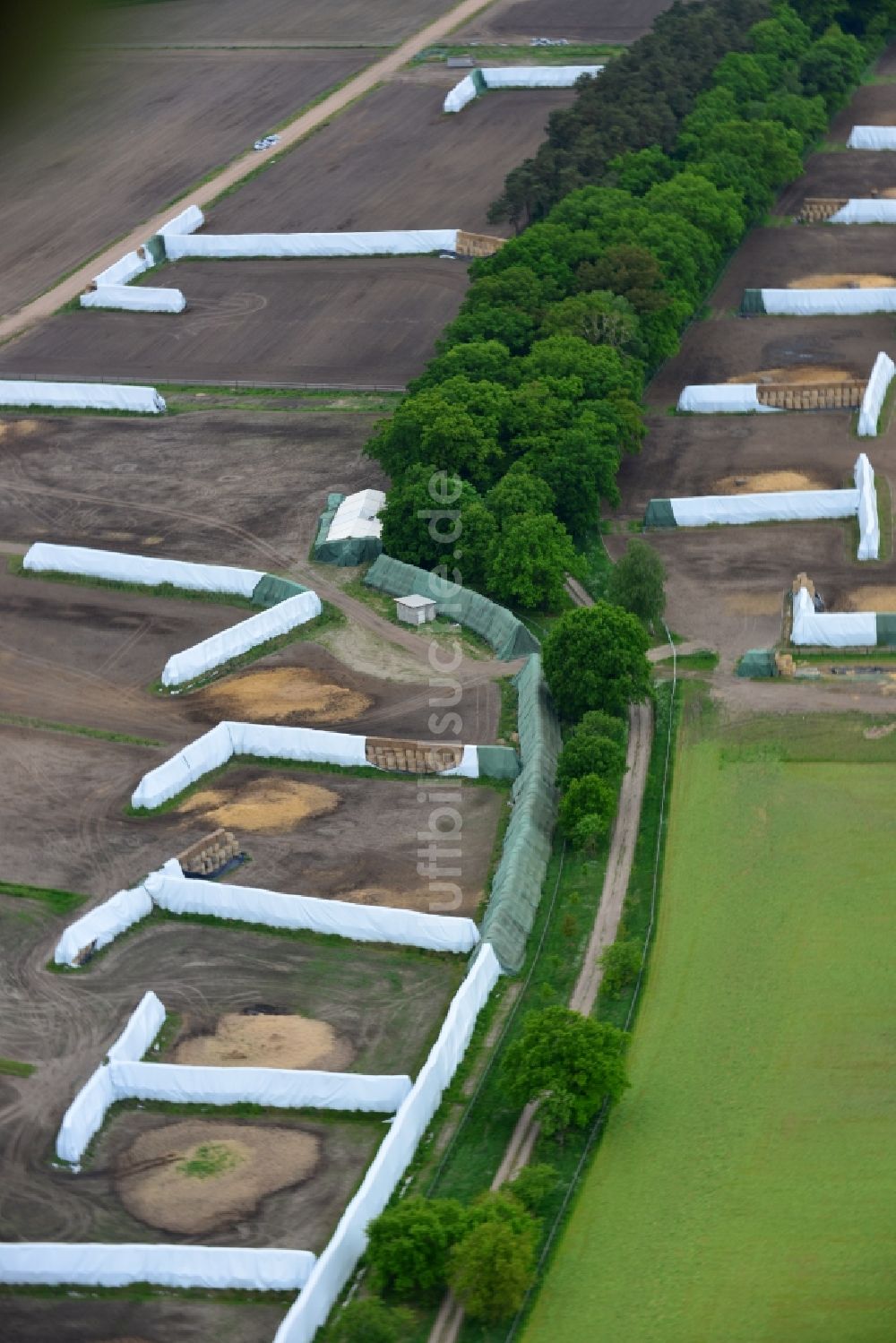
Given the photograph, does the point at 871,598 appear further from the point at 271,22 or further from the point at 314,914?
the point at 271,22

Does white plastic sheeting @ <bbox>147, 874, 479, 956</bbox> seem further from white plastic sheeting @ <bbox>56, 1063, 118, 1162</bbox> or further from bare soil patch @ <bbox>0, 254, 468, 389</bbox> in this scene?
bare soil patch @ <bbox>0, 254, 468, 389</bbox>

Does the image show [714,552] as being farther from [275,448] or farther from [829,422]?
[275,448]

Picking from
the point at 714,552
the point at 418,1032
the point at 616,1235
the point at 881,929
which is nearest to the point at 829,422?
the point at 714,552

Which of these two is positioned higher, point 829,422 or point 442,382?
point 442,382

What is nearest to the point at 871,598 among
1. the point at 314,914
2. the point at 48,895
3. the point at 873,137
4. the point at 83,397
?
the point at 314,914

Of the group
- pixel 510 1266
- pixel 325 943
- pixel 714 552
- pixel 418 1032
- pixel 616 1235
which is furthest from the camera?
pixel 714 552
